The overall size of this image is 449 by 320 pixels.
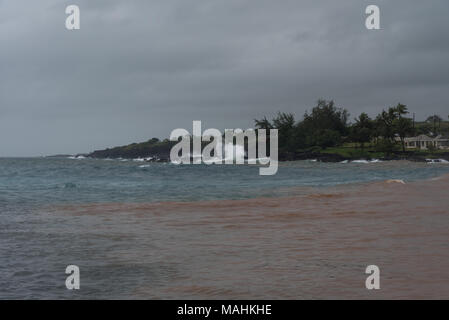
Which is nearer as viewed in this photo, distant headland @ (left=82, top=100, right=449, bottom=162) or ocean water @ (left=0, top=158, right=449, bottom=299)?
ocean water @ (left=0, top=158, right=449, bottom=299)

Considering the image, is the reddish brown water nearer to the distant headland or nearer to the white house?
the distant headland

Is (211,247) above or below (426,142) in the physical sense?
below

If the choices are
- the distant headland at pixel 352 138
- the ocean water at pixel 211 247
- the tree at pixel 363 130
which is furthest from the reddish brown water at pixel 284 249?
the tree at pixel 363 130

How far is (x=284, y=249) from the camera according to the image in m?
8.55

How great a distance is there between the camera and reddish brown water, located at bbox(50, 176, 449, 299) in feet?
20.1

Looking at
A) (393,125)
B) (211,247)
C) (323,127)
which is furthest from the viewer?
(323,127)

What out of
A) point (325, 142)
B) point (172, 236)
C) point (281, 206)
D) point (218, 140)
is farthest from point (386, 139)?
point (172, 236)

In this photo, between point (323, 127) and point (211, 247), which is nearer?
point (211, 247)

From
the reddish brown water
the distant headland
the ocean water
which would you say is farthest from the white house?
the reddish brown water

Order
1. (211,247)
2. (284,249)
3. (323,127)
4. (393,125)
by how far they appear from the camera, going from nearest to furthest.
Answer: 1. (284,249)
2. (211,247)
3. (393,125)
4. (323,127)

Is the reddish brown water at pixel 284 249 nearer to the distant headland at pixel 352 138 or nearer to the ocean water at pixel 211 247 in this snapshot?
the ocean water at pixel 211 247

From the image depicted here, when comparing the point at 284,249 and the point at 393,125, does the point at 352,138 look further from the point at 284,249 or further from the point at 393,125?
the point at 284,249

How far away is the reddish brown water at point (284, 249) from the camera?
6125 millimetres

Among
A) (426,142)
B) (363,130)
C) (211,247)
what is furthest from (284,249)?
(426,142)
